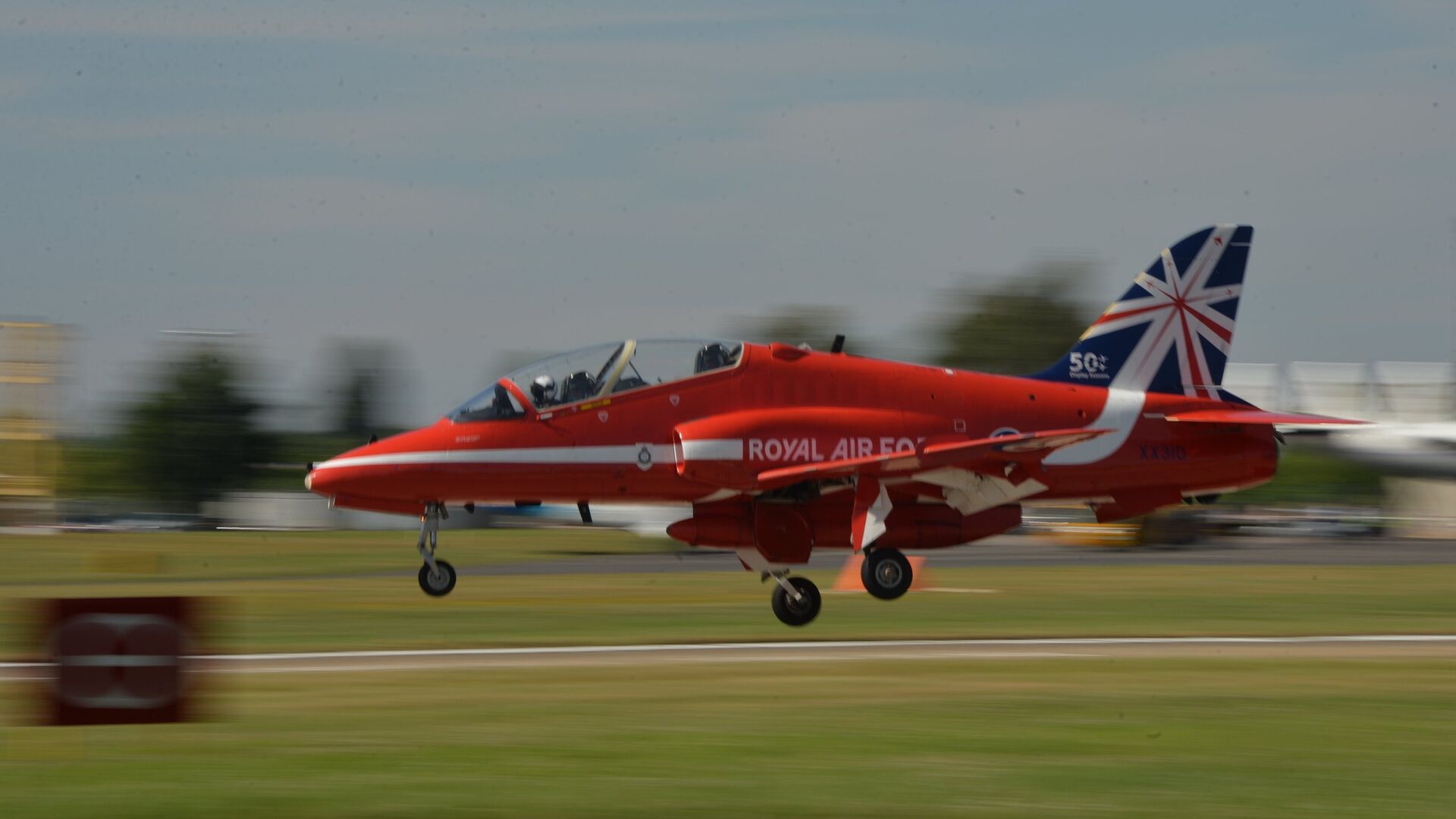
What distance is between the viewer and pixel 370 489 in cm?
1964

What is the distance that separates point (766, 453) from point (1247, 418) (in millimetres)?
6245

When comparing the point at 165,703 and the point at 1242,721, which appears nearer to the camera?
the point at 165,703

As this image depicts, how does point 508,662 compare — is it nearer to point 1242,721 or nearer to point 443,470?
point 443,470

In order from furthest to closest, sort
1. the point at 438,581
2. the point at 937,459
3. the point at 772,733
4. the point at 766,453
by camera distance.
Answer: the point at 438,581 → the point at 766,453 → the point at 937,459 → the point at 772,733

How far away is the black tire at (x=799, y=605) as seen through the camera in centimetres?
1983

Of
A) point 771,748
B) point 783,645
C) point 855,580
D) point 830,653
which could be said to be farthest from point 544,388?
point 771,748

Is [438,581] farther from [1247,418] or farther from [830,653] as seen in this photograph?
[1247,418]

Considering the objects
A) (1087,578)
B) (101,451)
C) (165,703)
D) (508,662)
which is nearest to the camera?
(165,703)

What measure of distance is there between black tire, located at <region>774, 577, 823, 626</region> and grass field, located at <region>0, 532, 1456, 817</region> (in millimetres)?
415

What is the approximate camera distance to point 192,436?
92312mm

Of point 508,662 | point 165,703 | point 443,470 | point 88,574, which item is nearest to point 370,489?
point 443,470

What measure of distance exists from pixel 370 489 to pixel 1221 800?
12.5m

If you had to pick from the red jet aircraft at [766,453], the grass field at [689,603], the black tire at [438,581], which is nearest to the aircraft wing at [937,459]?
the red jet aircraft at [766,453]

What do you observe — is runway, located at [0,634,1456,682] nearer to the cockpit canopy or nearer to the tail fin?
the cockpit canopy
